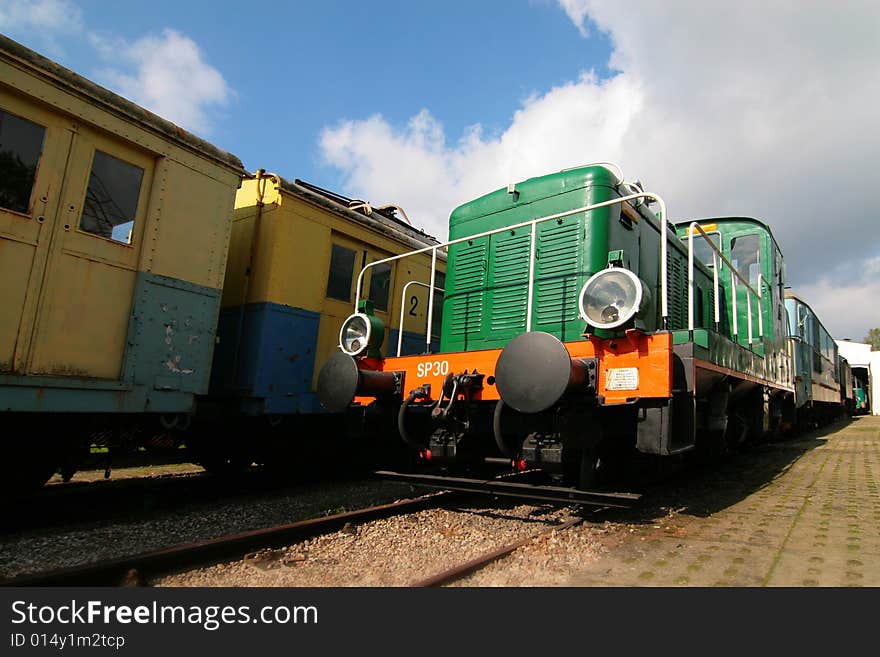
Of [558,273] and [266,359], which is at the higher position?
[558,273]

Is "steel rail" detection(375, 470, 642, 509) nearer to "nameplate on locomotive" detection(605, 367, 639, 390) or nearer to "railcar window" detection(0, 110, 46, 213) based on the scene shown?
"nameplate on locomotive" detection(605, 367, 639, 390)

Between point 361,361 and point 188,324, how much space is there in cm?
156

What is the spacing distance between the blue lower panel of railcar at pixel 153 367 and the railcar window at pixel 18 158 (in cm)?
95

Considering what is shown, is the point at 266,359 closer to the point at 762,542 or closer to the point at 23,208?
the point at 23,208

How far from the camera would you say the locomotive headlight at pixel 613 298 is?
349cm

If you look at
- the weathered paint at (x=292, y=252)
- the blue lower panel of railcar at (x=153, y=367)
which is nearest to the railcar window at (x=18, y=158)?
the blue lower panel of railcar at (x=153, y=367)

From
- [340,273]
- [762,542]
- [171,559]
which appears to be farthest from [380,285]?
[762,542]

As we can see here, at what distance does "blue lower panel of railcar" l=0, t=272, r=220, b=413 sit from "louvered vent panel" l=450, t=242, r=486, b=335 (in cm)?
228

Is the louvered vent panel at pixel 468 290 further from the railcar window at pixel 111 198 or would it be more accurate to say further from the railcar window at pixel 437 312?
the railcar window at pixel 111 198

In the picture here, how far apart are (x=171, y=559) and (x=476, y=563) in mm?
1731

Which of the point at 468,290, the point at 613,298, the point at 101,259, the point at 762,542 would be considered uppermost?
the point at 468,290

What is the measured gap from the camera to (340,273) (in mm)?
6391
